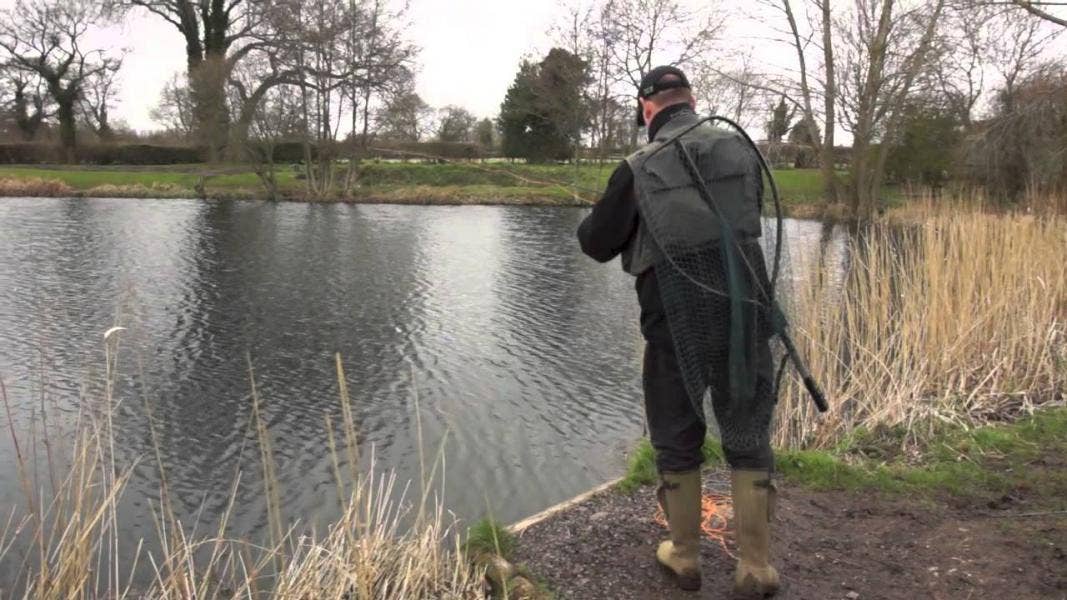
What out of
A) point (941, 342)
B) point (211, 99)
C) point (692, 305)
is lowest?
point (941, 342)

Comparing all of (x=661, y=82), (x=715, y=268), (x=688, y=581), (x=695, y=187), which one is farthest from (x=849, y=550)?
(x=661, y=82)

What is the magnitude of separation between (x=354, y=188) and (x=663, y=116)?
3085 cm

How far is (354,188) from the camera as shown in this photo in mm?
32688

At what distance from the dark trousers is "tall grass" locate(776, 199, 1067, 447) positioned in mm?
2471

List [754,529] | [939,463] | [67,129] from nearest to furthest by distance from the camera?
1. [754,529]
2. [939,463]
3. [67,129]

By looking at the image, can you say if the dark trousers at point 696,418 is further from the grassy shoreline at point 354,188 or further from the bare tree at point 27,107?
the bare tree at point 27,107

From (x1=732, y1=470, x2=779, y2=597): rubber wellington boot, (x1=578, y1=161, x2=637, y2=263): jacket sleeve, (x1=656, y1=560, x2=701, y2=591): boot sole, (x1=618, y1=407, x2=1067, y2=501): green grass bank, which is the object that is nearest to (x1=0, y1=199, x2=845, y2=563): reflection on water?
(x1=618, y1=407, x2=1067, y2=501): green grass bank

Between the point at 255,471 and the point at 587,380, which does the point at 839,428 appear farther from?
the point at 255,471

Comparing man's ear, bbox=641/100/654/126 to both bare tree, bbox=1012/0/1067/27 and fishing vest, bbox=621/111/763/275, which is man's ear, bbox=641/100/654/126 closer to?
fishing vest, bbox=621/111/763/275

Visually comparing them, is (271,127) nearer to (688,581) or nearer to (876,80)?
(876,80)

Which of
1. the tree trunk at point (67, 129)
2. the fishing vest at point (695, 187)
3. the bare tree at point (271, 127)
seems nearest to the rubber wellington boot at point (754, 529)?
the fishing vest at point (695, 187)

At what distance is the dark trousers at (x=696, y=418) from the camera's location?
2.99 metres

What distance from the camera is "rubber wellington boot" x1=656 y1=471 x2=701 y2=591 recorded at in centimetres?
309

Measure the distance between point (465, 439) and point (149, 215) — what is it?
2017cm
